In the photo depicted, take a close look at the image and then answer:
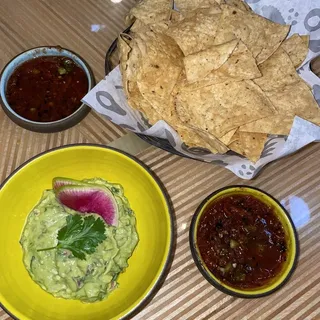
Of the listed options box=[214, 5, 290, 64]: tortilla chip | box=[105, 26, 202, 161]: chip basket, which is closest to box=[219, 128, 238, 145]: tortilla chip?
box=[105, 26, 202, 161]: chip basket

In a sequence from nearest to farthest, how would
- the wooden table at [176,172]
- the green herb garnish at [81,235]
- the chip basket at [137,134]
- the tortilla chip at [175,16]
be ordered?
the green herb garnish at [81,235]
the wooden table at [176,172]
the chip basket at [137,134]
the tortilla chip at [175,16]

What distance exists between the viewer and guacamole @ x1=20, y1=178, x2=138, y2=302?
4.61 ft

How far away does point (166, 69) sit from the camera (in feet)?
5.80

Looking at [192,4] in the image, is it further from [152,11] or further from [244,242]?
[244,242]

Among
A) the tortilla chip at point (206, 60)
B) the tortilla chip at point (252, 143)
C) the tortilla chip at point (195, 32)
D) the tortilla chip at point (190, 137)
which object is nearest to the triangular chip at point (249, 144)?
the tortilla chip at point (252, 143)

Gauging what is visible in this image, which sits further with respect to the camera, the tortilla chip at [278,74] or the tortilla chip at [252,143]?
the tortilla chip at [278,74]

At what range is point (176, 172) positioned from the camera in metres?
1.84

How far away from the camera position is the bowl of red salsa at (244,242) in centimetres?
156

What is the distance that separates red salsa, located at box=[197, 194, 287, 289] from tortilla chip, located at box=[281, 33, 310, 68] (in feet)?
2.04

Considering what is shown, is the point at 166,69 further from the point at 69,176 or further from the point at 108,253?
the point at 108,253

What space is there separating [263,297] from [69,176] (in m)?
0.80

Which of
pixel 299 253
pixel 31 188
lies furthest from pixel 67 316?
pixel 299 253

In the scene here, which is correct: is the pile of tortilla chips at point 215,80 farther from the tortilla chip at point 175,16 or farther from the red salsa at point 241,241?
the red salsa at point 241,241

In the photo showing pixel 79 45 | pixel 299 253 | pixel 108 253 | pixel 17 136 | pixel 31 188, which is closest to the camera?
pixel 108 253
